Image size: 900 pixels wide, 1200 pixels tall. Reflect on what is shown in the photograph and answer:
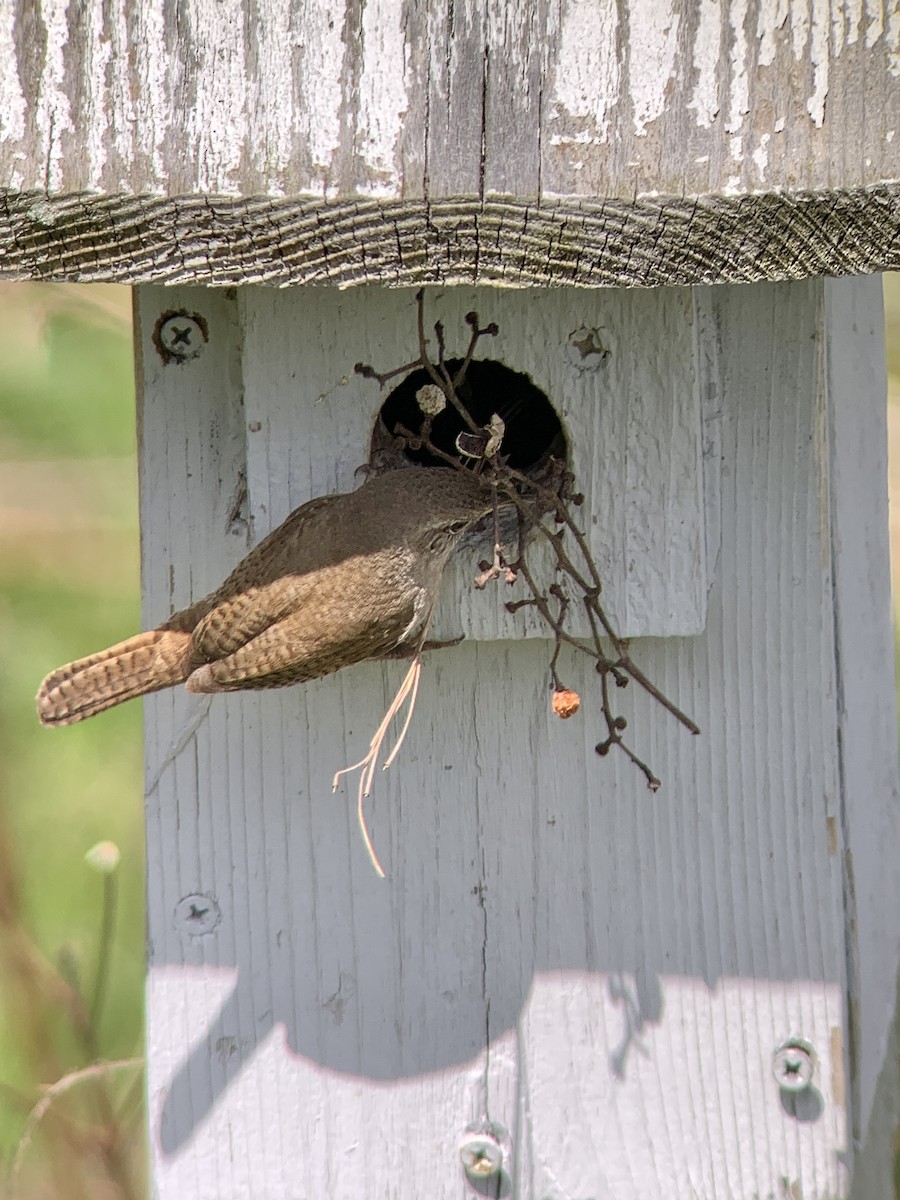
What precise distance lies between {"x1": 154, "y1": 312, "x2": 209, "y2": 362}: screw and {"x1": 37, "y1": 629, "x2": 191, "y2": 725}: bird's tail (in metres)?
0.39

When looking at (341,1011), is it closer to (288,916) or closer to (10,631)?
(288,916)

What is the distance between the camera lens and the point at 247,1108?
2160 mm

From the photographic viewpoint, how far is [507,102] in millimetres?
1396

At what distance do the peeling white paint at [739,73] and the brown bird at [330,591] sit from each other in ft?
2.25

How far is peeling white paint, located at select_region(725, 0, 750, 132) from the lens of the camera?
1.39 meters

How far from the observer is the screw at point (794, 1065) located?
6.96 ft

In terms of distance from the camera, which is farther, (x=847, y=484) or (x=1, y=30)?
(x=847, y=484)

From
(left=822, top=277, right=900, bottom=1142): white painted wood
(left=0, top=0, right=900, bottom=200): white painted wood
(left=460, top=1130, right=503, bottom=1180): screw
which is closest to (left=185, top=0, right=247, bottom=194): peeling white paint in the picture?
(left=0, top=0, right=900, bottom=200): white painted wood

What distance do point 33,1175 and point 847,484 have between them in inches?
76.9

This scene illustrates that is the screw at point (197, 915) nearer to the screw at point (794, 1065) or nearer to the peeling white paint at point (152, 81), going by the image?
the screw at point (794, 1065)

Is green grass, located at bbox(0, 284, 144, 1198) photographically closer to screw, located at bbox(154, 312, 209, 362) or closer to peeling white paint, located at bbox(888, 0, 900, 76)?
screw, located at bbox(154, 312, 209, 362)

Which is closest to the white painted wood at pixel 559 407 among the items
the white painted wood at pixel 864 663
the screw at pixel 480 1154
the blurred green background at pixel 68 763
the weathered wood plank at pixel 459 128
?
the white painted wood at pixel 864 663

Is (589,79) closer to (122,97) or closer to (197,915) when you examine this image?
(122,97)

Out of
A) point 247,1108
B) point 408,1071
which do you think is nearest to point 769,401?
point 408,1071
